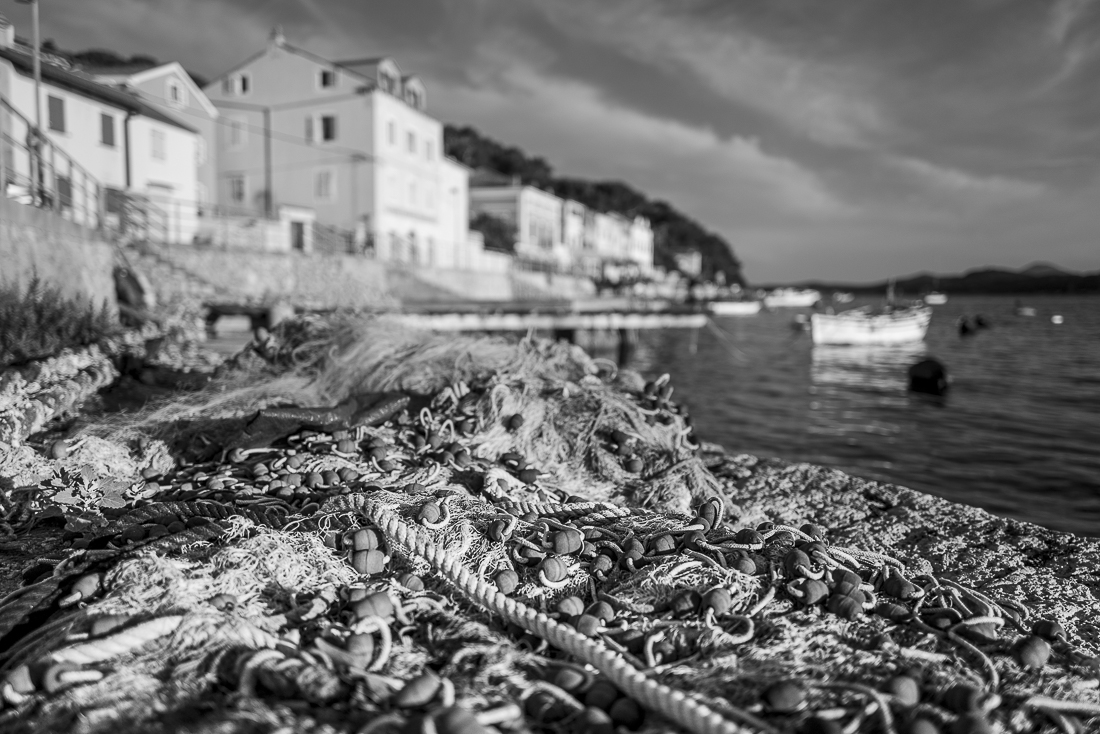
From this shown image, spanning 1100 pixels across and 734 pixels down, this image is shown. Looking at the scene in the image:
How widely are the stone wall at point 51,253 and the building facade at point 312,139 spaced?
2360 centimetres

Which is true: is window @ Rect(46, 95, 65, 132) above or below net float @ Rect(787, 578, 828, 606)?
above

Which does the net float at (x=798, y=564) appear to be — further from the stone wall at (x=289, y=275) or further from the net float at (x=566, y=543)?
the stone wall at (x=289, y=275)

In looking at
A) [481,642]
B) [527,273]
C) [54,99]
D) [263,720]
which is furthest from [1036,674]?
[527,273]

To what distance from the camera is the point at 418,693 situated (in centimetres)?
229

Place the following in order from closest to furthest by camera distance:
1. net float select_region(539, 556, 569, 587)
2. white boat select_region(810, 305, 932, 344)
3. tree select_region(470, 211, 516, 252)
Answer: net float select_region(539, 556, 569, 587)
white boat select_region(810, 305, 932, 344)
tree select_region(470, 211, 516, 252)


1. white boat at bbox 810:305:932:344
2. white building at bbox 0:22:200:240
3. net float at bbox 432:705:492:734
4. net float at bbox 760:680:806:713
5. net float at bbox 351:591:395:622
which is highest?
white building at bbox 0:22:200:240

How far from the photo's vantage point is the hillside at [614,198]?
89500 mm

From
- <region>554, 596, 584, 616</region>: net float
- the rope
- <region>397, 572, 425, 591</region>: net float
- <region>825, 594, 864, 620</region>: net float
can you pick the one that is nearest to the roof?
the rope

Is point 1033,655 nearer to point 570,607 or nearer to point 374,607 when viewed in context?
point 570,607

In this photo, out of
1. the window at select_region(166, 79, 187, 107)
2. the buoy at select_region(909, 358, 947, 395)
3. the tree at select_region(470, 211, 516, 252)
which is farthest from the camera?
the tree at select_region(470, 211, 516, 252)

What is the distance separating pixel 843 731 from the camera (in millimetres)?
2211

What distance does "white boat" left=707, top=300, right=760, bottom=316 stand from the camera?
7706cm

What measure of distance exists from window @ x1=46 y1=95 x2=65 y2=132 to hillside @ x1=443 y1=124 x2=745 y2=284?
51660 millimetres

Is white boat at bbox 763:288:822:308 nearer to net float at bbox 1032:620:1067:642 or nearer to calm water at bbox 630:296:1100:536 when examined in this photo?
calm water at bbox 630:296:1100:536
